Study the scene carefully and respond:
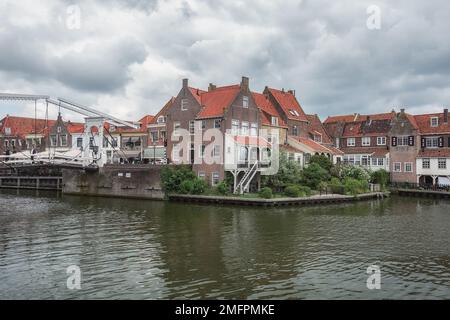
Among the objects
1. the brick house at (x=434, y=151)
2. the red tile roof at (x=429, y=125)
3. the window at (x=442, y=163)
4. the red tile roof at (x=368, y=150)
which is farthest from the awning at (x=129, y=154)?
the window at (x=442, y=163)

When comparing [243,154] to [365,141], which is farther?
[365,141]

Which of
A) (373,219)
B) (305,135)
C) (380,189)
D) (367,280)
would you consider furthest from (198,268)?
(305,135)

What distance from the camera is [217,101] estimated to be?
5525 centimetres

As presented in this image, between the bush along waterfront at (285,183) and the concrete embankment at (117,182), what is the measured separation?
1922 mm

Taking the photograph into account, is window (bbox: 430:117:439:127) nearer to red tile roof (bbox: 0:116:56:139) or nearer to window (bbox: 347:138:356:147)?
window (bbox: 347:138:356:147)

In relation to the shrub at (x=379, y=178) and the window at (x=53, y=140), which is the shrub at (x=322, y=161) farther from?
the window at (x=53, y=140)

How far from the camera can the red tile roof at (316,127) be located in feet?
251

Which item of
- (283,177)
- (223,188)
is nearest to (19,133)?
(223,188)

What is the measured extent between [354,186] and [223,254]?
3453 centimetres

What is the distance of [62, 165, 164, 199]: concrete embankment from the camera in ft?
174

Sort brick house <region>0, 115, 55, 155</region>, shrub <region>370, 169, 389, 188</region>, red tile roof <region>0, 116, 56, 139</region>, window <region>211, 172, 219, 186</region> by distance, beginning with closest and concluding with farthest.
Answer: window <region>211, 172, 219, 186</region> → shrub <region>370, 169, 389, 188</region> → brick house <region>0, 115, 55, 155</region> → red tile roof <region>0, 116, 56, 139</region>

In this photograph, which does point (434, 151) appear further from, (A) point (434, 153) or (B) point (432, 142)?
(B) point (432, 142)

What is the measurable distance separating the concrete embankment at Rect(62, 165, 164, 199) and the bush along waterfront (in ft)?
6.31

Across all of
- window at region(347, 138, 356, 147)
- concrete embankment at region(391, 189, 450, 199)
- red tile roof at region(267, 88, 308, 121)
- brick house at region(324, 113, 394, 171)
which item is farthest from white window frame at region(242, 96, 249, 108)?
window at region(347, 138, 356, 147)
